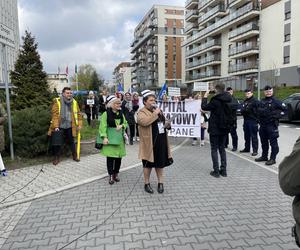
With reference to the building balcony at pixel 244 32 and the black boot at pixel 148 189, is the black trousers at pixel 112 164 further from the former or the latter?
the building balcony at pixel 244 32

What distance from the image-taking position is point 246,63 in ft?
166

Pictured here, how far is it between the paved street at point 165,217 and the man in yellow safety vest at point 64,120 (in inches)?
81.9

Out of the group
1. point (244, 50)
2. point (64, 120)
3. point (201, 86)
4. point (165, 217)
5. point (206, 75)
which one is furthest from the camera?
point (206, 75)

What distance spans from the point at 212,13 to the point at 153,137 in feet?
207

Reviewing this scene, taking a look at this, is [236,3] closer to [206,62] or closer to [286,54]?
[206,62]

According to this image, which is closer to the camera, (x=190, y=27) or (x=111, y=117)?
(x=111, y=117)

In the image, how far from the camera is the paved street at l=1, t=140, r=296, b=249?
3.85 m

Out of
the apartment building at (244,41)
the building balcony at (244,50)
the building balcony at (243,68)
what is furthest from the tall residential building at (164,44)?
the building balcony at (244,50)

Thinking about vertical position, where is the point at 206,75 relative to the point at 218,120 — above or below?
above

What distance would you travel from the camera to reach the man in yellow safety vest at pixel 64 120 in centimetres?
789

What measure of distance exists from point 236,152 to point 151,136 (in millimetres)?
5185

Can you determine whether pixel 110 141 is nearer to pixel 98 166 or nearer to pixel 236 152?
pixel 98 166

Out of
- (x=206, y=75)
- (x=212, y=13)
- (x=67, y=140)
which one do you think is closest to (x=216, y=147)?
(x=67, y=140)

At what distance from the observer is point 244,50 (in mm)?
51125
